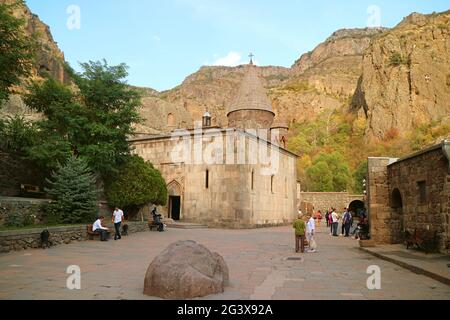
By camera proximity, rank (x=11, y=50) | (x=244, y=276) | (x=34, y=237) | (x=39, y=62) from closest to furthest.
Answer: (x=244, y=276)
(x=34, y=237)
(x=11, y=50)
(x=39, y=62)

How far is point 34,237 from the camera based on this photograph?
38.8 feet

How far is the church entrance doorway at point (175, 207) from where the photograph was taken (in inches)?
1068

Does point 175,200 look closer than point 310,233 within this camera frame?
No

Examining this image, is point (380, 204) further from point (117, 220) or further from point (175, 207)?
point (175, 207)

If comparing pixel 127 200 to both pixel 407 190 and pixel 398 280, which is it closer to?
pixel 407 190

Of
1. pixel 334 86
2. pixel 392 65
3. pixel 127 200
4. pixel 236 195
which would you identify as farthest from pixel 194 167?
pixel 334 86

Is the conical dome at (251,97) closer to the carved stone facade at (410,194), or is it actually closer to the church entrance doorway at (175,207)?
the church entrance doorway at (175,207)

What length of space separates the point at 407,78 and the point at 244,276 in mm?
75219

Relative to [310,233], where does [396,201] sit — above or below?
above

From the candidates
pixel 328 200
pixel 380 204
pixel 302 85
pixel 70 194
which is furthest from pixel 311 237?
pixel 302 85

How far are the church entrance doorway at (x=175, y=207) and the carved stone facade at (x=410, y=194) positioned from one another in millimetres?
16008

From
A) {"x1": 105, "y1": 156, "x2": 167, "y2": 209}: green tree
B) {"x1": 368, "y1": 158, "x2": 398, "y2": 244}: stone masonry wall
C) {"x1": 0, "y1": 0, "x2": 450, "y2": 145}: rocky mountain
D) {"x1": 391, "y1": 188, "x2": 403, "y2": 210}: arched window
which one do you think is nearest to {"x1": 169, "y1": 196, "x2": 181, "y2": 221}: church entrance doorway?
{"x1": 105, "y1": 156, "x2": 167, "y2": 209}: green tree

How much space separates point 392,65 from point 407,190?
231 feet

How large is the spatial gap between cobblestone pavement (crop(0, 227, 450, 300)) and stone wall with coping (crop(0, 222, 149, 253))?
22.3 inches
